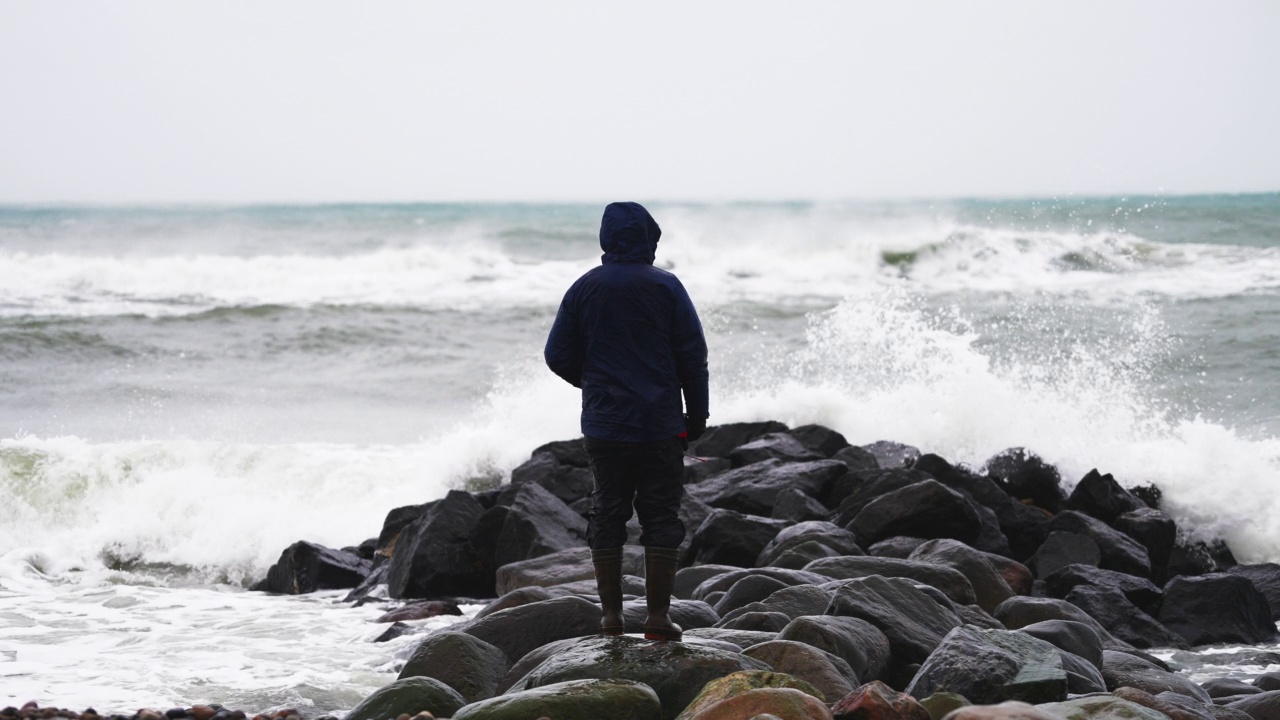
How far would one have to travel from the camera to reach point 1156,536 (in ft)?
27.2

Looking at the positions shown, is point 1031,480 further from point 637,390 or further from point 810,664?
point 637,390

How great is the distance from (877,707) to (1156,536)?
5.02 meters

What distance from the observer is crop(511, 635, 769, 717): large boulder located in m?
4.41

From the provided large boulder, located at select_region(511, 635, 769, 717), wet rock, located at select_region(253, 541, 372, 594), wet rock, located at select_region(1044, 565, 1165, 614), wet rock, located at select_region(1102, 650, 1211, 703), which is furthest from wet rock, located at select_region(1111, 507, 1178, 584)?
wet rock, located at select_region(253, 541, 372, 594)

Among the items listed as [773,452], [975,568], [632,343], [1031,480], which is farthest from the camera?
[773,452]

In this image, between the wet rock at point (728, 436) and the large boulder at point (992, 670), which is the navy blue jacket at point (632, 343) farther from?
the wet rock at point (728, 436)

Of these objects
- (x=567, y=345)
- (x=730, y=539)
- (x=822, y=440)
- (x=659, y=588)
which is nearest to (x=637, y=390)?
(x=567, y=345)

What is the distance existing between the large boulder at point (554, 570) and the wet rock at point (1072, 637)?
2.30 meters

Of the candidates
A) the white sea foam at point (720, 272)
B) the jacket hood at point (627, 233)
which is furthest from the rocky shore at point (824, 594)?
the white sea foam at point (720, 272)

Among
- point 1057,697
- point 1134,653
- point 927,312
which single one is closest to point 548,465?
point 1134,653

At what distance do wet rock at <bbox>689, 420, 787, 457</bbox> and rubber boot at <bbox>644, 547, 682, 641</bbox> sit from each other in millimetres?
5895

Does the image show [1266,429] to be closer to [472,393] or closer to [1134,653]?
[1134,653]

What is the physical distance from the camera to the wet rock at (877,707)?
4.07 meters

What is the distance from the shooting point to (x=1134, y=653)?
611 centimetres
